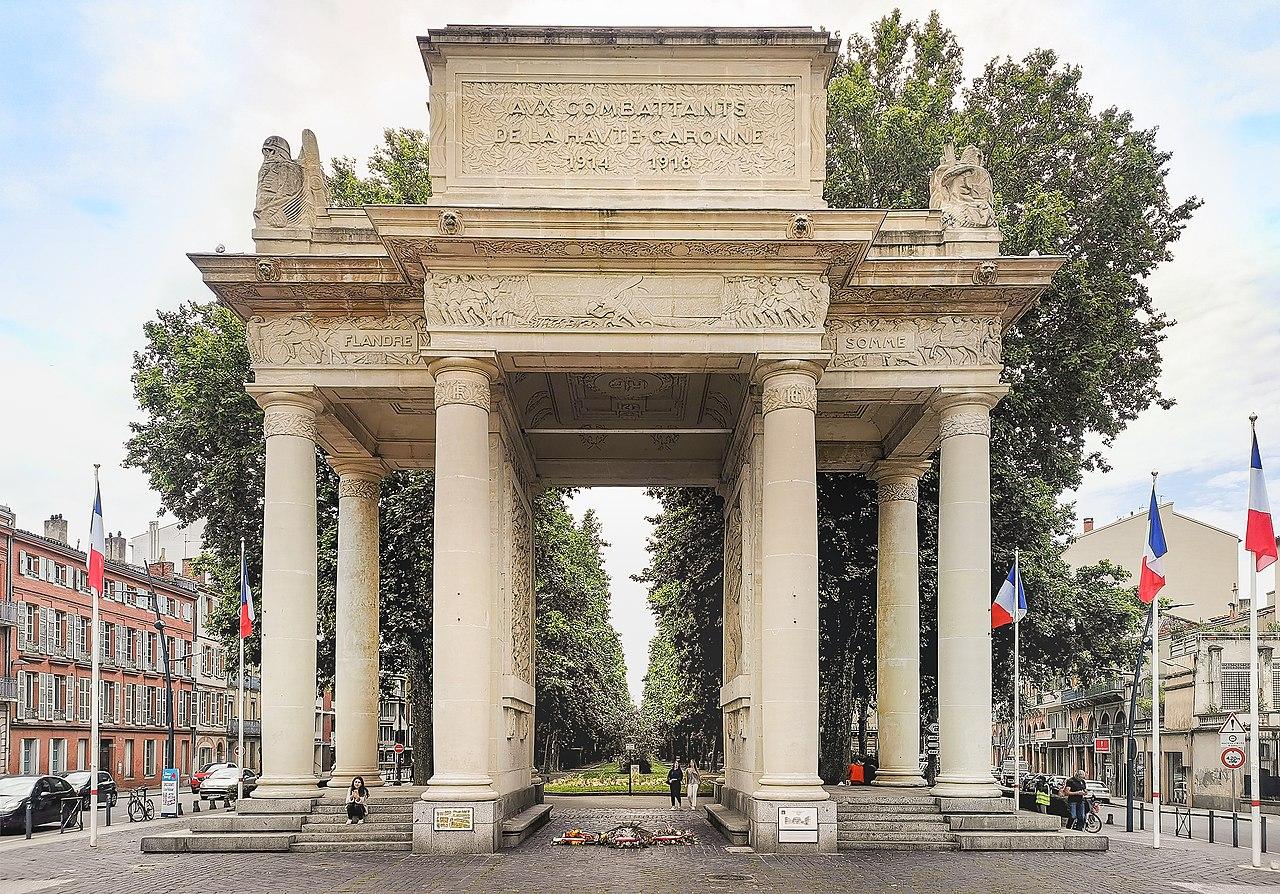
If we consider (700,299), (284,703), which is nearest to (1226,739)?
(700,299)

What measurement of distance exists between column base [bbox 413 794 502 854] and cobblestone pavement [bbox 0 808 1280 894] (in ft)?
1.66

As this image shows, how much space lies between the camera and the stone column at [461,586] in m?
24.9

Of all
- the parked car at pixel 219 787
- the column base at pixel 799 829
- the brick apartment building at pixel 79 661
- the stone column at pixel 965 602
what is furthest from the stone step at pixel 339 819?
the brick apartment building at pixel 79 661

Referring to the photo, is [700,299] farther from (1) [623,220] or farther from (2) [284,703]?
(2) [284,703]

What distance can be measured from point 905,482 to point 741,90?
1209 centimetres

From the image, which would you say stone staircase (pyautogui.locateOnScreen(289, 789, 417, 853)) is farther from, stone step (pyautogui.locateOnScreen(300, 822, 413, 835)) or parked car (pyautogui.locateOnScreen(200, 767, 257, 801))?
parked car (pyautogui.locateOnScreen(200, 767, 257, 801))

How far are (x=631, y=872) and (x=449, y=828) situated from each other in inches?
166

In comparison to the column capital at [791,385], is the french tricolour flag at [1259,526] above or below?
below

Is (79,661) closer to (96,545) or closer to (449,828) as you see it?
(96,545)

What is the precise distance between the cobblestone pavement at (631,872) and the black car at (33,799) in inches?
472

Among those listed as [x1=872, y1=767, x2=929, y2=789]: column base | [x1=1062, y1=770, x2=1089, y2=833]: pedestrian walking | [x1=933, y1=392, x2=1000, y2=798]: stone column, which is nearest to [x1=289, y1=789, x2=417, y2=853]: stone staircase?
[x1=933, y1=392, x2=1000, y2=798]: stone column

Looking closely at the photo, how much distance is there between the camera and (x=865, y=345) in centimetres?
2850

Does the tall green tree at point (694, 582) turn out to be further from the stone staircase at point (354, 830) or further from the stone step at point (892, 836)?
the stone staircase at point (354, 830)

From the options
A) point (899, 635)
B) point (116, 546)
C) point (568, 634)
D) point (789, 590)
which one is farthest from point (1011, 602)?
point (116, 546)
